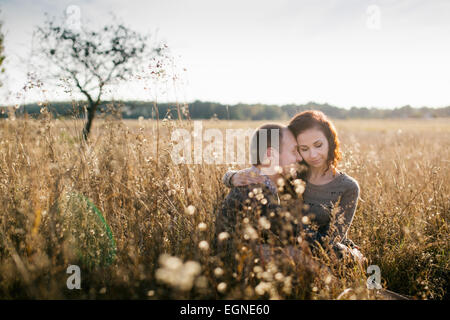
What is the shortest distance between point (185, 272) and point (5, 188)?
2.22 metres

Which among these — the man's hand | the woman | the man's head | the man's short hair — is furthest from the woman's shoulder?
the man's hand

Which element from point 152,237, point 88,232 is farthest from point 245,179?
point 88,232

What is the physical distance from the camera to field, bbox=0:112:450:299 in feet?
5.68

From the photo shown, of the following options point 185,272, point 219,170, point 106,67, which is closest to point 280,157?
point 219,170

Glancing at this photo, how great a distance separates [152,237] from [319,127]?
1.86 m

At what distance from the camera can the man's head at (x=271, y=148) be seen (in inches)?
98.5

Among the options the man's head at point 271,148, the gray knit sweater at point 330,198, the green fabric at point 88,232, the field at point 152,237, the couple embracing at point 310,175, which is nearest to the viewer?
the field at point 152,237

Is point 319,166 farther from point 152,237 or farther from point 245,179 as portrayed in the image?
point 152,237

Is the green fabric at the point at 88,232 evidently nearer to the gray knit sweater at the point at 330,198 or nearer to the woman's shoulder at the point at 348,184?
the gray knit sweater at the point at 330,198

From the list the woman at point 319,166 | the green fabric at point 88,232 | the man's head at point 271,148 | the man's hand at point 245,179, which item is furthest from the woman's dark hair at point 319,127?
the green fabric at point 88,232

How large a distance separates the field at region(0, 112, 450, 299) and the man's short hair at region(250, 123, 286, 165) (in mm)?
604
